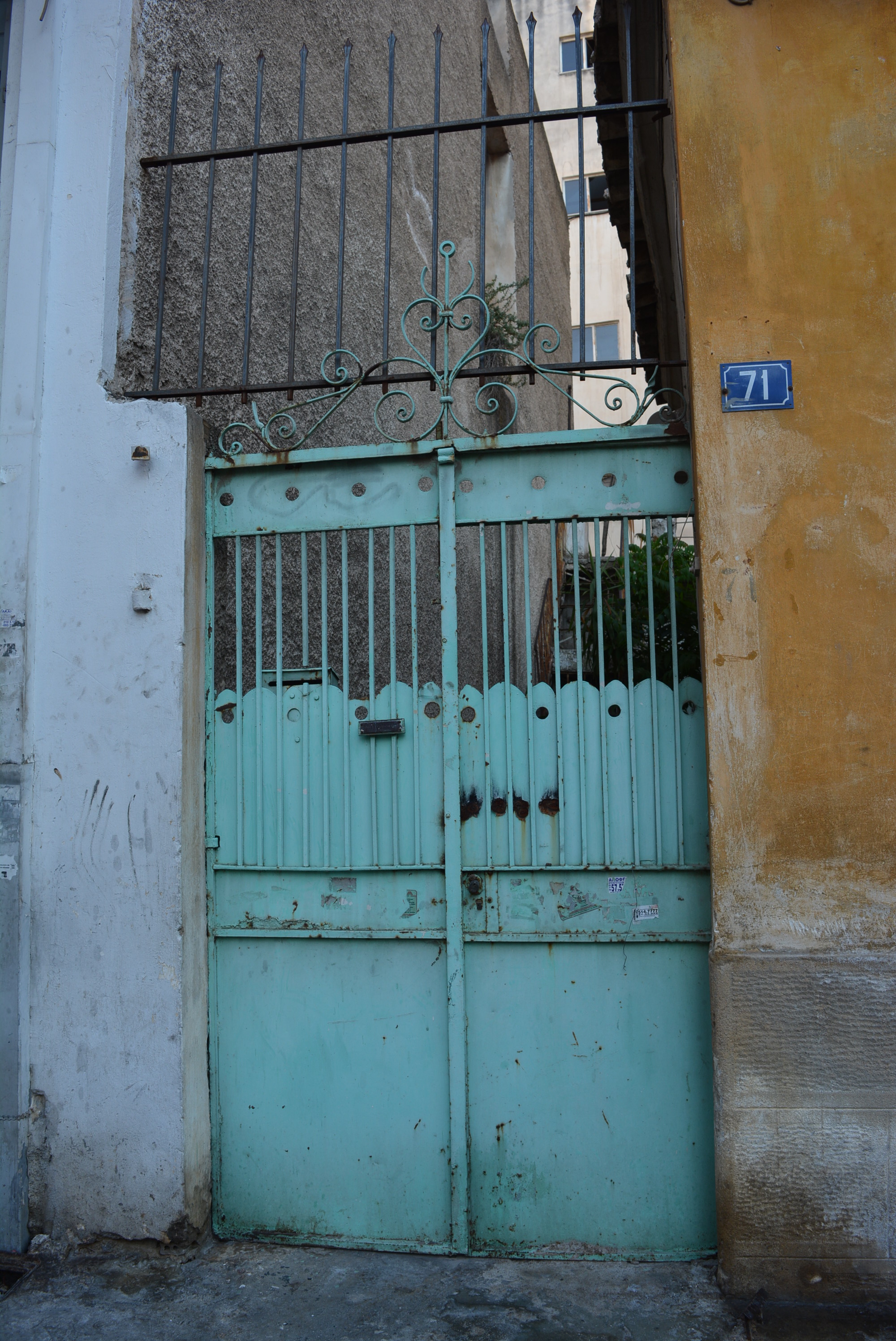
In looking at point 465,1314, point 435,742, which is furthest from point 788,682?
point 465,1314

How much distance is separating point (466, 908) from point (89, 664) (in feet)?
5.13

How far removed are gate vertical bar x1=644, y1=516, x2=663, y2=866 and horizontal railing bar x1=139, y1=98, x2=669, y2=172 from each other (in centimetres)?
150

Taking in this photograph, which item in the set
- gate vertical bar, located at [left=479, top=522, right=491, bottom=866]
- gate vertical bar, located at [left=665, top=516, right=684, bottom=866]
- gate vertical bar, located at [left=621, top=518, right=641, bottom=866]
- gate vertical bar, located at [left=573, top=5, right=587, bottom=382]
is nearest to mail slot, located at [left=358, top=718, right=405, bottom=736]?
gate vertical bar, located at [left=479, top=522, right=491, bottom=866]

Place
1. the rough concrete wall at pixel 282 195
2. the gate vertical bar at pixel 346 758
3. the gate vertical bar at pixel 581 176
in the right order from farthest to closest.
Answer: the rough concrete wall at pixel 282 195
the gate vertical bar at pixel 346 758
the gate vertical bar at pixel 581 176

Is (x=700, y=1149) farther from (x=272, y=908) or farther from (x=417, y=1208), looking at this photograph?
(x=272, y=908)

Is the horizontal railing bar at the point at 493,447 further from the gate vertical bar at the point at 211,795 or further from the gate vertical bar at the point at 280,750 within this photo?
the gate vertical bar at the point at 280,750

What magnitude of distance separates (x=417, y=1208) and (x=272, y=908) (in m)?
1.11

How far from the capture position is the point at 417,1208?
10.2 feet

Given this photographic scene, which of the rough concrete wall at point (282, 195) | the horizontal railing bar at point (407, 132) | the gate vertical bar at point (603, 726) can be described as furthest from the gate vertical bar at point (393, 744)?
the horizontal railing bar at point (407, 132)

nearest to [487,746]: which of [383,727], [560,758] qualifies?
[560,758]

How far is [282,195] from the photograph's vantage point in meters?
4.87

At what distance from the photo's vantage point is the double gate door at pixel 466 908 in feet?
9.99

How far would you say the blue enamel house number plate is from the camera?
291 cm

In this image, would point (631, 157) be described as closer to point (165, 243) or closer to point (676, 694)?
point (165, 243)
